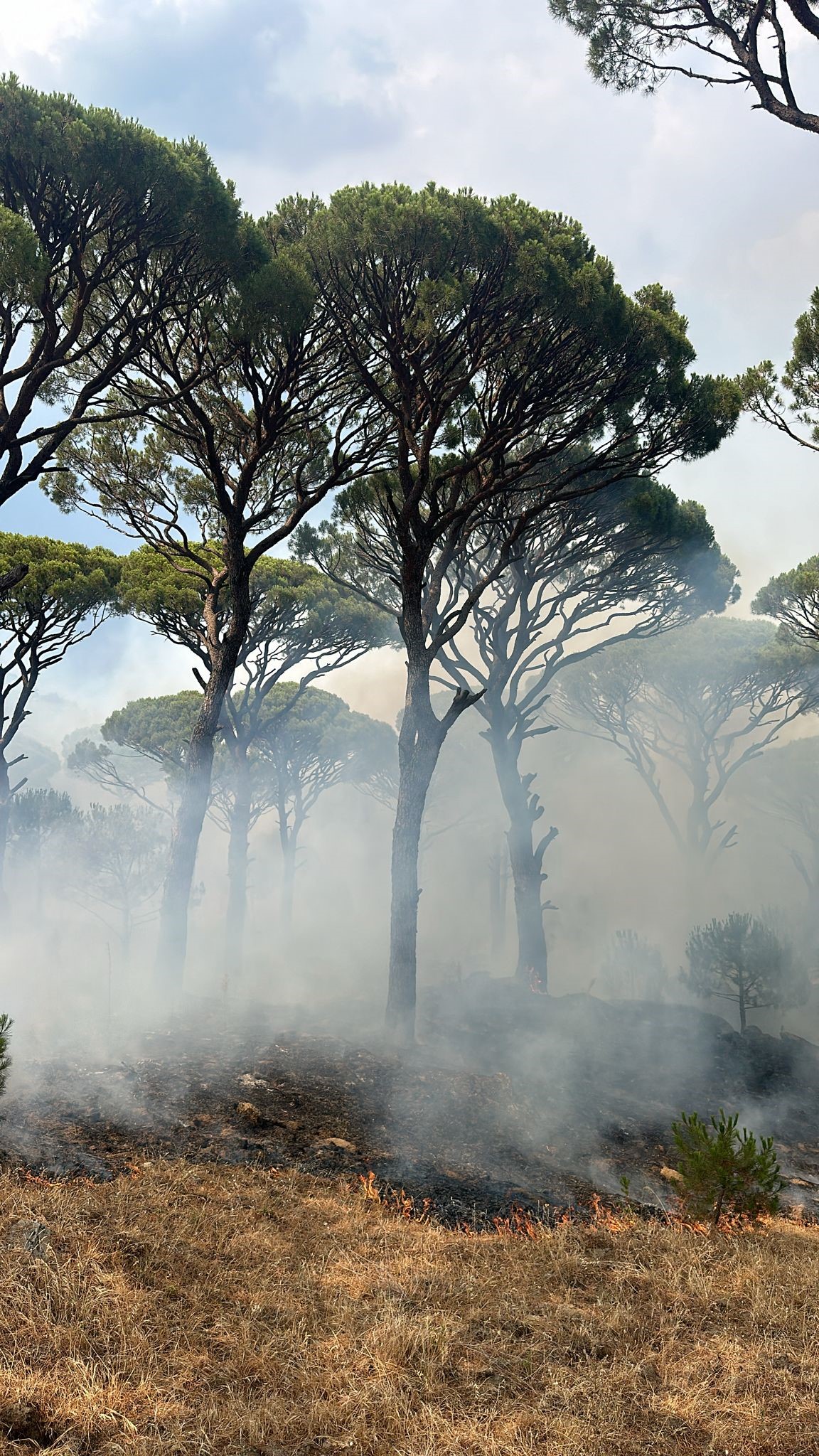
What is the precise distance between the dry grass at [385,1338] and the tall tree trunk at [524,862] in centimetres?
1302

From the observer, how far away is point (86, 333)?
565 inches

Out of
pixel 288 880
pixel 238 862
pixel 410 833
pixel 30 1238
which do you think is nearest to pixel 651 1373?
pixel 30 1238

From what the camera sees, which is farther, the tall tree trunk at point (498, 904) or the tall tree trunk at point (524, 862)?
the tall tree trunk at point (498, 904)

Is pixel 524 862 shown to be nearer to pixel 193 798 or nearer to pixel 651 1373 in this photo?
pixel 193 798

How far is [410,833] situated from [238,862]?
12018mm

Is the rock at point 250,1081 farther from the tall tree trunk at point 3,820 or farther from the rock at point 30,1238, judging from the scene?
the tall tree trunk at point 3,820

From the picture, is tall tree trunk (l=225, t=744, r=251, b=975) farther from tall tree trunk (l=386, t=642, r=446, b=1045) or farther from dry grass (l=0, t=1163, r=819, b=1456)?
dry grass (l=0, t=1163, r=819, b=1456)

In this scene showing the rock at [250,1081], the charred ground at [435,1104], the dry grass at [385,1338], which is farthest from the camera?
the rock at [250,1081]

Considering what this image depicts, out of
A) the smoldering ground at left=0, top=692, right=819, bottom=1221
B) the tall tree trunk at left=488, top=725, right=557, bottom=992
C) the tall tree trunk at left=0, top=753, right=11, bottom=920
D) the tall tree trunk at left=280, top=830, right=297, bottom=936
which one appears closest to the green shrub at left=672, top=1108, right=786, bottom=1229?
the smoldering ground at left=0, top=692, right=819, bottom=1221

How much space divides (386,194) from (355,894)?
43.2 meters

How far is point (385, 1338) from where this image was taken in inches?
174

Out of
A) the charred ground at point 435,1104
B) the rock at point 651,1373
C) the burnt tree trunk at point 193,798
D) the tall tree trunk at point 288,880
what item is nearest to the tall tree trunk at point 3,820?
the burnt tree trunk at point 193,798

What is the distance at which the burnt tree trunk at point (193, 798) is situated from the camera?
14805mm

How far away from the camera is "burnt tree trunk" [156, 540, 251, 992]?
14.8m
